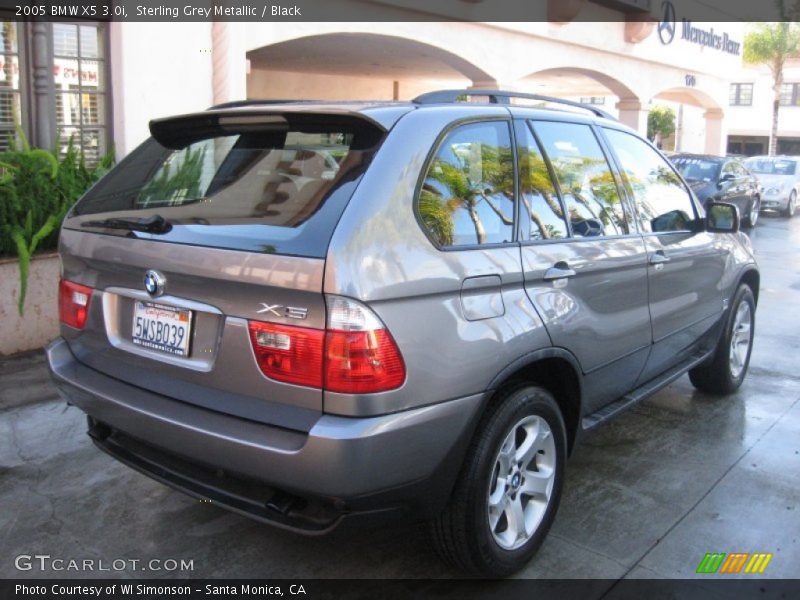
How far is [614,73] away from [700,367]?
13.5m

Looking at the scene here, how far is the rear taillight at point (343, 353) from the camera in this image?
2.49 meters

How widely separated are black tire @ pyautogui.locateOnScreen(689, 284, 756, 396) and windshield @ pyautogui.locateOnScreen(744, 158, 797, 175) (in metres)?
16.6

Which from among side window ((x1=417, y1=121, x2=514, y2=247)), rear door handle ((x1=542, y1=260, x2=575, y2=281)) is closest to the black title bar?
side window ((x1=417, y1=121, x2=514, y2=247))

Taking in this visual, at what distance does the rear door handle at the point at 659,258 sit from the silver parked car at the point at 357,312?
0.32 m

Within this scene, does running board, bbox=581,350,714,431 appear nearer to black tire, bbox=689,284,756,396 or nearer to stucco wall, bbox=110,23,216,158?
black tire, bbox=689,284,756,396

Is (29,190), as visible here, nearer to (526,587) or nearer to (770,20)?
(526,587)

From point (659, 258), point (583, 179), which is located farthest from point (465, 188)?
point (659, 258)

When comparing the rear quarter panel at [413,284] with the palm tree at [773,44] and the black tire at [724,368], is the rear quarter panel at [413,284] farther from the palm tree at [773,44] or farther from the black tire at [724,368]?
the palm tree at [773,44]

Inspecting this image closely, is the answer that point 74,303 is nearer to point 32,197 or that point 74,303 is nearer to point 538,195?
point 538,195

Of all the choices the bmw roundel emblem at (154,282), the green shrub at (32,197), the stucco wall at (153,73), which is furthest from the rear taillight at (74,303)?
the stucco wall at (153,73)

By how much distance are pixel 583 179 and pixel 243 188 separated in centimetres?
164

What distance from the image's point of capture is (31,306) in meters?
5.99

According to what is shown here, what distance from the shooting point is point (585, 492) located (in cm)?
394

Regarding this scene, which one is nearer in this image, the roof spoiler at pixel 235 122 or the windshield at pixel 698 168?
the roof spoiler at pixel 235 122
